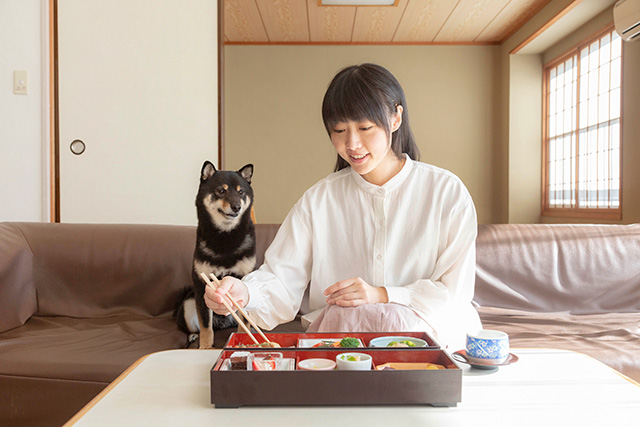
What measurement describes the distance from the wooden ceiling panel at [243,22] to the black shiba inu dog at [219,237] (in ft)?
11.4

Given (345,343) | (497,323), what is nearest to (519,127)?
(497,323)

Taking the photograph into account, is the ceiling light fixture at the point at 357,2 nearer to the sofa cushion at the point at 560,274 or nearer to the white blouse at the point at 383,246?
the sofa cushion at the point at 560,274

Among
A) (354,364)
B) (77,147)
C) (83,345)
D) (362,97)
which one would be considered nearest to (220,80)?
(77,147)

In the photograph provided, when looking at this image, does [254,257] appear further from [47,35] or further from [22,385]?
[47,35]

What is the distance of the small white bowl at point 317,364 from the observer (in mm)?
853

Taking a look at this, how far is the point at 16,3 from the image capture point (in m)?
2.98

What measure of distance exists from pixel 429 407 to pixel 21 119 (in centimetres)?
314

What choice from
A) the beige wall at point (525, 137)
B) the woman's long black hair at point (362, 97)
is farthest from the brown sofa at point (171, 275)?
the beige wall at point (525, 137)

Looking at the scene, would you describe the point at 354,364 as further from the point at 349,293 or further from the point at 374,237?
the point at 374,237

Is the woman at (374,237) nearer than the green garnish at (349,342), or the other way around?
the green garnish at (349,342)

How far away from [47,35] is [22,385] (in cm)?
222

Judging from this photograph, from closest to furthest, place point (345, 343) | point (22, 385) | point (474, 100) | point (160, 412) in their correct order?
1. point (160, 412)
2. point (345, 343)
3. point (22, 385)
4. point (474, 100)

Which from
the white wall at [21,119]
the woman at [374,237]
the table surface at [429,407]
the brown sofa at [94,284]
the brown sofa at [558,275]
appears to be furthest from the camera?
the white wall at [21,119]

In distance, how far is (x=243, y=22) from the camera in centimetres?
562
